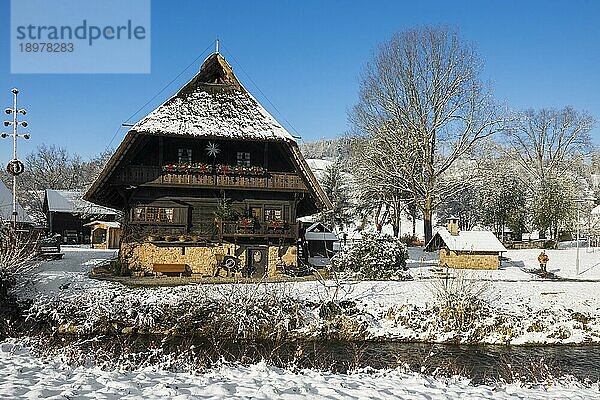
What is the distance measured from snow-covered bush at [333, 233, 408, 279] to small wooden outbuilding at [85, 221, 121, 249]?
27543 millimetres

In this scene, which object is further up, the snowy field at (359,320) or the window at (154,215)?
the window at (154,215)

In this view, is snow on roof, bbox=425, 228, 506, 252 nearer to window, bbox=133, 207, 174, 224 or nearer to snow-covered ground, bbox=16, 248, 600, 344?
snow-covered ground, bbox=16, 248, 600, 344

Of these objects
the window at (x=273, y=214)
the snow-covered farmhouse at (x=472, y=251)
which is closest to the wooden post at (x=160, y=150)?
the window at (x=273, y=214)

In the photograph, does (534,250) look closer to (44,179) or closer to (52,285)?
(52,285)

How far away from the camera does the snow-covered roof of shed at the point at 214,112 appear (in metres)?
26.8

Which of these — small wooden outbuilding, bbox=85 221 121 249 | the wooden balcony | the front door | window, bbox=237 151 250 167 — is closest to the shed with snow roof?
small wooden outbuilding, bbox=85 221 121 249

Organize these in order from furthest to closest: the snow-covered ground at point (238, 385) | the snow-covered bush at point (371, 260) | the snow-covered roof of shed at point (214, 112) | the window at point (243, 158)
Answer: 1. the window at point (243, 158)
2. the snow-covered bush at point (371, 260)
3. the snow-covered roof of shed at point (214, 112)
4. the snow-covered ground at point (238, 385)

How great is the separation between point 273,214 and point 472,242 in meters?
13.9

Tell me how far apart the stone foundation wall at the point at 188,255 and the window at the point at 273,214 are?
5.14ft

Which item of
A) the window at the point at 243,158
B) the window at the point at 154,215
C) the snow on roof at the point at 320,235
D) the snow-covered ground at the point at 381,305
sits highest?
the window at the point at 243,158

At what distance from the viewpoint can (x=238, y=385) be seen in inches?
428

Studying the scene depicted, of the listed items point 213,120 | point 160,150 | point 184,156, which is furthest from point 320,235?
point 160,150

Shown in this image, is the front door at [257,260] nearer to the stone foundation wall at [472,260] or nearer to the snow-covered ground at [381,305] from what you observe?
the snow-covered ground at [381,305]

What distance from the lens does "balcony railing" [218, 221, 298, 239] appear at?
2748 centimetres
